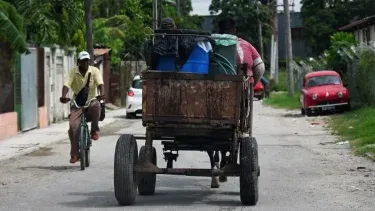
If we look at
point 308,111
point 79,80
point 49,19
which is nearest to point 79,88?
point 79,80

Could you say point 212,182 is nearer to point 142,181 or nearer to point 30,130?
point 142,181

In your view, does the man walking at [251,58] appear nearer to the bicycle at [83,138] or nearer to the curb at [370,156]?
Result: the bicycle at [83,138]

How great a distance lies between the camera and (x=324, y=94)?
107ft

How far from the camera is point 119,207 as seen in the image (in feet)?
34.4

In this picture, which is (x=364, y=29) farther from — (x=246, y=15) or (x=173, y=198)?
(x=173, y=198)

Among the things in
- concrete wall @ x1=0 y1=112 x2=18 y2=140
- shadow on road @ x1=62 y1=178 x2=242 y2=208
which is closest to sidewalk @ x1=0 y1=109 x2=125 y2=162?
concrete wall @ x1=0 y1=112 x2=18 y2=140

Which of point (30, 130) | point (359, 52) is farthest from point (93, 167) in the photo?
point (359, 52)

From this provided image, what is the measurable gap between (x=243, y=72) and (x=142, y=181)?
198cm

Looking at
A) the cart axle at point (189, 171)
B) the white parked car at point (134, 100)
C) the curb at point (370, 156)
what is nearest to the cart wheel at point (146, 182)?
the cart axle at point (189, 171)

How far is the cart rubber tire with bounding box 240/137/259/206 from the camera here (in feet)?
34.0

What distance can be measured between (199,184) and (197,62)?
2.81 metres

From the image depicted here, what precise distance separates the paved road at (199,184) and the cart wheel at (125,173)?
0.46 ft

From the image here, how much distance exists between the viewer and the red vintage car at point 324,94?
32312mm

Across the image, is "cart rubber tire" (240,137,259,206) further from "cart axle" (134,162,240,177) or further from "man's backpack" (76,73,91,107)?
"man's backpack" (76,73,91,107)
